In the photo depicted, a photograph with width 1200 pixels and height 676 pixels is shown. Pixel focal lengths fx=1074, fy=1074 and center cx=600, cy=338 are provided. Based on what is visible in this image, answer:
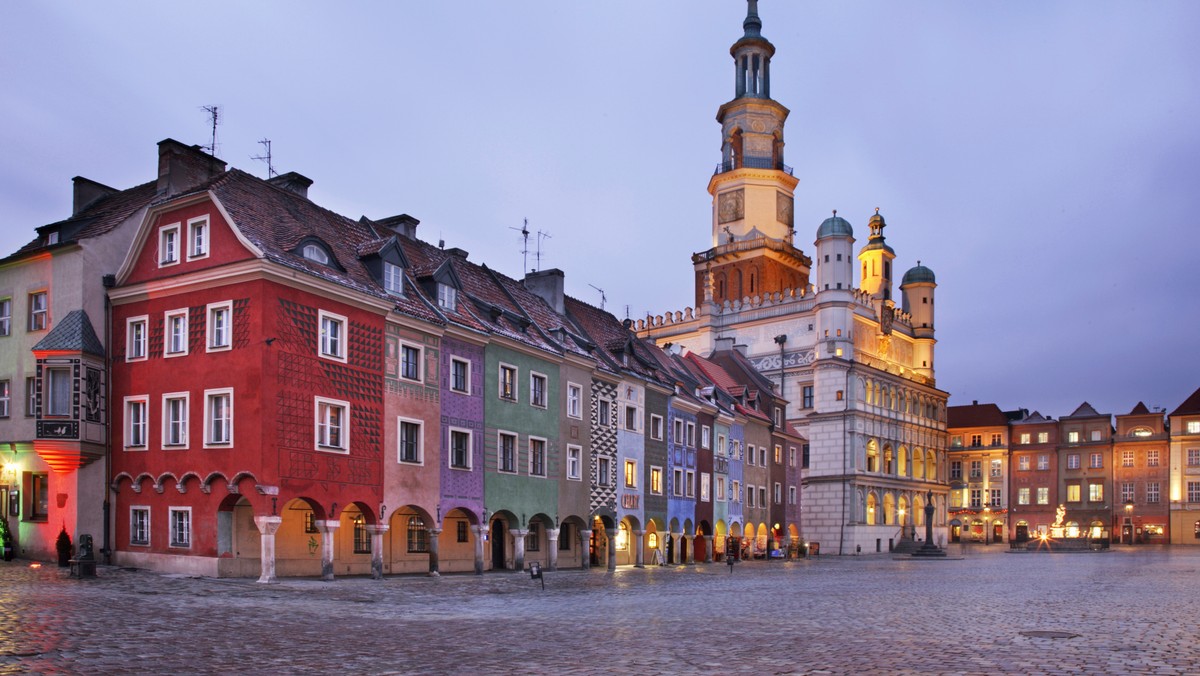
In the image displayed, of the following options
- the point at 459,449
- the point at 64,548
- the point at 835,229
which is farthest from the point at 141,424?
the point at 835,229

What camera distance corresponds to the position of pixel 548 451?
141 feet

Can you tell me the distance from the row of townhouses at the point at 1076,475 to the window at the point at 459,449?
82.4m

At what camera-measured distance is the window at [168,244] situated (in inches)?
1277

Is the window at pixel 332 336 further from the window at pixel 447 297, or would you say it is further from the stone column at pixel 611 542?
the stone column at pixel 611 542

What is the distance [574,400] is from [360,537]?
12.8 meters

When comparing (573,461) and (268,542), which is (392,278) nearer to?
(268,542)

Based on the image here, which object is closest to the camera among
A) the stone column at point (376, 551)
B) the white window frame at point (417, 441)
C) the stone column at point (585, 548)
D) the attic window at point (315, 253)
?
the attic window at point (315, 253)

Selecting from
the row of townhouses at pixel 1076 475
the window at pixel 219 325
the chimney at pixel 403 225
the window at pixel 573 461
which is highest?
Answer: the chimney at pixel 403 225

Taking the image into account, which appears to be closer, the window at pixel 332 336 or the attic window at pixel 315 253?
the window at pixel 332 336

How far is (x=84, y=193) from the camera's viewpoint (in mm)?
38719

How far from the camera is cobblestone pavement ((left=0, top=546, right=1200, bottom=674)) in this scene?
14.8 m

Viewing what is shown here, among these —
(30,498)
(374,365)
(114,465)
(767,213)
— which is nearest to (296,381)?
(374,365)

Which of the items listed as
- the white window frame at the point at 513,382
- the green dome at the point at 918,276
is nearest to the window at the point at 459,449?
the white window frame at the point at 513,382

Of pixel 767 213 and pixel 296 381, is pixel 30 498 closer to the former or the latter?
pixel 296 381
